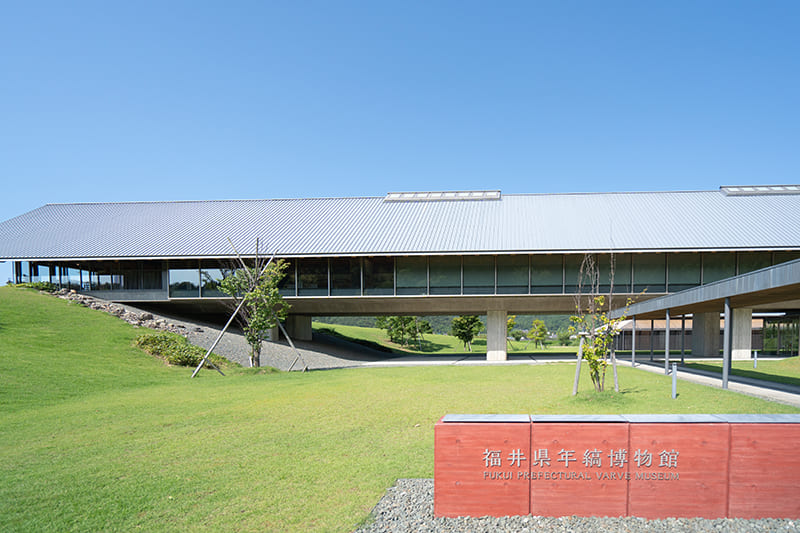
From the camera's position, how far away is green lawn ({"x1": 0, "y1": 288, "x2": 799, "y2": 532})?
19.9ft

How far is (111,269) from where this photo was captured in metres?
33.3

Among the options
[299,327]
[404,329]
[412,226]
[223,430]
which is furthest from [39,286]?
[404,329]

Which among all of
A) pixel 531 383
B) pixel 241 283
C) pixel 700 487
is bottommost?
pixel 531 383

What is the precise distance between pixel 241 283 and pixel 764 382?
20.7 metres

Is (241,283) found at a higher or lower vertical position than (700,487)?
higher

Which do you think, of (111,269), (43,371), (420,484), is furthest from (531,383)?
(111,269)

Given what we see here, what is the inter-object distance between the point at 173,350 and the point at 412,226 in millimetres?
16426

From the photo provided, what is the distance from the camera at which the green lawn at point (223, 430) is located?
19.9ft

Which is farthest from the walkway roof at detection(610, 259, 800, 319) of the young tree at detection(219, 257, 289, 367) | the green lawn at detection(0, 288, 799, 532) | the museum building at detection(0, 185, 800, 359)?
the young tree at detection(219, 257, 289, 367)

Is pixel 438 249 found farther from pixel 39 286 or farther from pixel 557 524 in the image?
pixel 39 286

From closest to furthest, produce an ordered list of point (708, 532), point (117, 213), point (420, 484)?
1. point (708, 532)
2. point (420, 484)
3. point (117, 213)

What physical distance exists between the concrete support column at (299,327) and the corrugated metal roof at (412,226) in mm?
6492

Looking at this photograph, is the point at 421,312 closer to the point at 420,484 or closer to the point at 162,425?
the point at 162,425

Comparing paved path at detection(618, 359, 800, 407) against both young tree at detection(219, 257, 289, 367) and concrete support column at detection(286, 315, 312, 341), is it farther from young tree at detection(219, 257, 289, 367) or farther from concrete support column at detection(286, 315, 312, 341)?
concrete support column at detection(286, 315, 312, 341)
